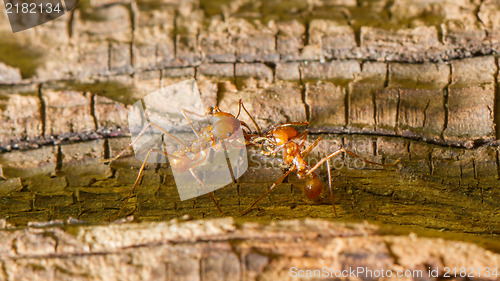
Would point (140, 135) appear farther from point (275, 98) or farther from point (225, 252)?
point (225, 252)

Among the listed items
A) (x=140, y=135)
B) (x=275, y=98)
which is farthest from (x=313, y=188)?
(x=140, y=135)

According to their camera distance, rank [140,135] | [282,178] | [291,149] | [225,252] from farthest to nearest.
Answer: [140,135] → [291,149] → [282,178] → [225,252]

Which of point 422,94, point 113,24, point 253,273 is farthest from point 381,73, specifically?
point 113,24

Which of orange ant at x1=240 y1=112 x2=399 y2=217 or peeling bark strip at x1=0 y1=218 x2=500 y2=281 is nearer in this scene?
peeling bark strip at x1=0 y1=218 x2=500 y2=281

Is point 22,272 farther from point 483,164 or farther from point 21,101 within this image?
point 483,164

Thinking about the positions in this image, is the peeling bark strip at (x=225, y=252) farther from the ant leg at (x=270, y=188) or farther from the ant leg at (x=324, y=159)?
the ant leg at (x=324, y=159)

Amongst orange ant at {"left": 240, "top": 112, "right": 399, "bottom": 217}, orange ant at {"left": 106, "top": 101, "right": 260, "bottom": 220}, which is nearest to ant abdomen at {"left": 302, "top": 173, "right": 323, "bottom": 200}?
orange ant at {"left": 240, "top": 112, "right": 399, "bottom": 217}

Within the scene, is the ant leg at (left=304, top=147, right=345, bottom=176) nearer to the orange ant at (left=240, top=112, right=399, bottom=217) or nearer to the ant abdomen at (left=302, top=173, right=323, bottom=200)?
the orange ant at (left=240, top=112, right=399, bottom=217)
